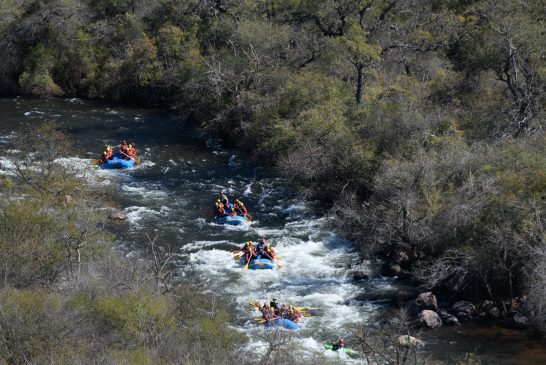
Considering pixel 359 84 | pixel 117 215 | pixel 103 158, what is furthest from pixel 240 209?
pixel 359 84

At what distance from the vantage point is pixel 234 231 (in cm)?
3444

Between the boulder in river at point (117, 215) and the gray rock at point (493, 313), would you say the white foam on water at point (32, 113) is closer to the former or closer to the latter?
the boulder in river at point (117, 215)

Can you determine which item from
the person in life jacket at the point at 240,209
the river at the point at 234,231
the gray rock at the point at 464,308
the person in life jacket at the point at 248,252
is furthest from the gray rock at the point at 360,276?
the person in life jacket at the point at 240,209

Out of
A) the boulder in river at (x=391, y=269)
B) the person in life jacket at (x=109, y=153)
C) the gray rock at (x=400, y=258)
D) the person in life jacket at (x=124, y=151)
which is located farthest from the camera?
the person in life jacket at (x=124, y=151)

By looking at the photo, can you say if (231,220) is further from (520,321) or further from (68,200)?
(520,321)

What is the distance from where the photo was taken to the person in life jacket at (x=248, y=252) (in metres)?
30.8

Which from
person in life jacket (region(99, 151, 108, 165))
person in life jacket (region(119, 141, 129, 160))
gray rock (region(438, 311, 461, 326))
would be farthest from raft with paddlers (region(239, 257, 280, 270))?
person in life jacket (region(99, 151, 108, 165))

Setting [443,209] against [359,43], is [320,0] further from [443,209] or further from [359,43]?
[443,209]

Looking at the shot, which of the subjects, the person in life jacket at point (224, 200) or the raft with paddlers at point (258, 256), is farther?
the person in life jacket at point (224, 200)

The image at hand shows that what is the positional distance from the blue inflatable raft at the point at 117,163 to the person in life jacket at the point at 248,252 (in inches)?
514

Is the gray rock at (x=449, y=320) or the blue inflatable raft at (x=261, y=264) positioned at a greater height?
the gray rock at (x=449, y=320)

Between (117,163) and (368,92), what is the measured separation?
49.4 ft

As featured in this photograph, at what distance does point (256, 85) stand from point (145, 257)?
18.2 meters

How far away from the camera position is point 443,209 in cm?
2959
